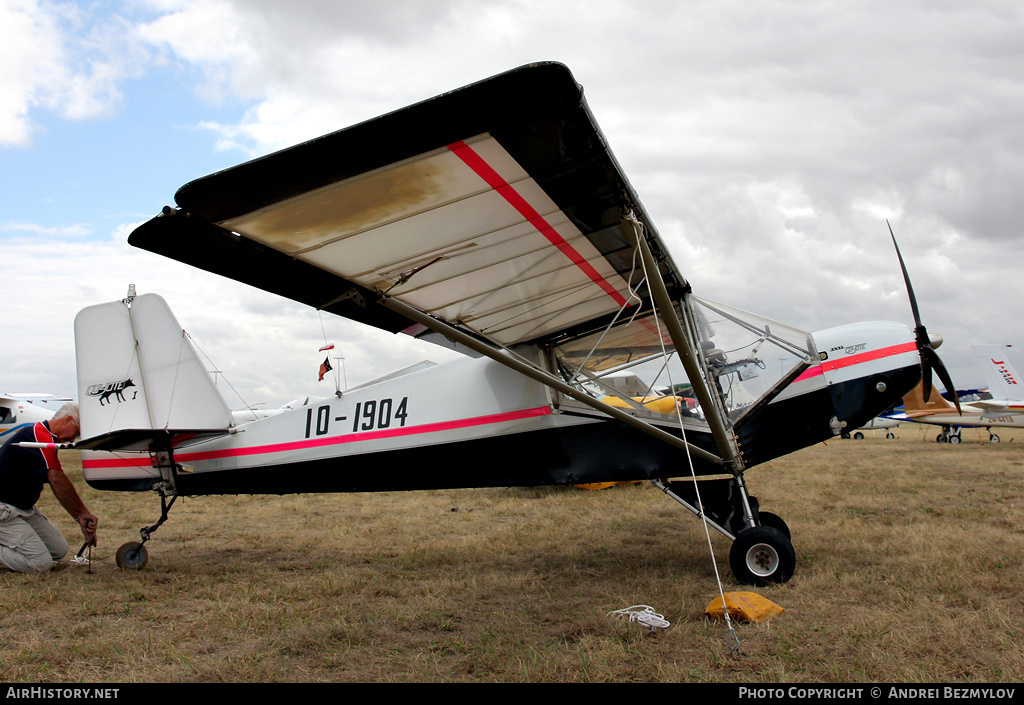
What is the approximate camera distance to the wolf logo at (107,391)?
5.55 m

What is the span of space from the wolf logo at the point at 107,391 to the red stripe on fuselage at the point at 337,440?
29.8 inches

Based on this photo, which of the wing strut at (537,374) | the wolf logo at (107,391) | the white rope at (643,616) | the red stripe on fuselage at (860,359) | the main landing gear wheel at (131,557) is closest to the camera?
the white rope at (643,616)

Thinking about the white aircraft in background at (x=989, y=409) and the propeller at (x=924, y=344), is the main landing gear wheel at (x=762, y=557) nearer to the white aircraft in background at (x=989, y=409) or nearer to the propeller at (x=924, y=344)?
the propeller at (x=924, y=344)

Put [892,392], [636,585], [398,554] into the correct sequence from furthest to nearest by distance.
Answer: [398,554] < [892,392] < [636,585]

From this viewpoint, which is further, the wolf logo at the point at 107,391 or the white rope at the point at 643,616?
the wolf logo at the point at 107,391

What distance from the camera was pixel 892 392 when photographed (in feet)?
15.8

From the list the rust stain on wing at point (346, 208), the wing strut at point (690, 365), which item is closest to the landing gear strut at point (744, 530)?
the wing strut at point (690, 365)

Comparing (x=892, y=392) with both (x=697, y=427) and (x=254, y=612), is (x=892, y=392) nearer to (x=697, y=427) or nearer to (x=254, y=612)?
(x=697, y=427)

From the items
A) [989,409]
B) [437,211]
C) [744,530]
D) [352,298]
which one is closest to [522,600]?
[744,530]

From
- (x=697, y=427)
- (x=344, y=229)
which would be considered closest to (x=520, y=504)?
(x=697, y=427)

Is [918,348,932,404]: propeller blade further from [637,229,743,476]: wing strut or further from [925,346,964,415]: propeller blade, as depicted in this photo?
Answer: [637,229,743,476]: wing strut

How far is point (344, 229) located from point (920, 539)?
5.57 meters

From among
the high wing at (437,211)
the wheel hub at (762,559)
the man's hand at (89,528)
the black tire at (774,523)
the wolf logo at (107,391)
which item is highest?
the high wing at (437,211)

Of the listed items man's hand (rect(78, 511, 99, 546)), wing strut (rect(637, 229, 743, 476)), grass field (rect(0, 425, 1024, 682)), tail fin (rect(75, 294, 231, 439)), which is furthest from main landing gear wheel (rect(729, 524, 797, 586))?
man's hand (rect(78, 511, 99, 546))
